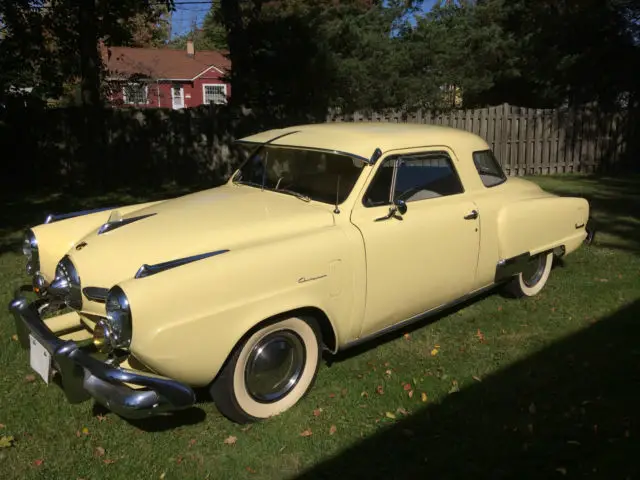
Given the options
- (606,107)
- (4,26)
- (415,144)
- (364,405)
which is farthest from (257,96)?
(364,405)

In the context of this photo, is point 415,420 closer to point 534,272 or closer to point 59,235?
point 534,272

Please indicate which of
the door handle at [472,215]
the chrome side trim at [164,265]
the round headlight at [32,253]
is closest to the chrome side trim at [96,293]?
the chrome side trim at [164,265]

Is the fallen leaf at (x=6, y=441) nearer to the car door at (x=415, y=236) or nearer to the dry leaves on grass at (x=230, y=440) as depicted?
the dry leaves on grass at (x=230, y=440)

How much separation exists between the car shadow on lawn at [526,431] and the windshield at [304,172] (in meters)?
1.53

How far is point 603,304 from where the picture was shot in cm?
527

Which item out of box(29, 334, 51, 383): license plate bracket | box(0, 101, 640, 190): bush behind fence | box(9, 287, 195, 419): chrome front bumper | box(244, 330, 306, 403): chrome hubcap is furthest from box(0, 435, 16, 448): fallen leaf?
box(0, 101, 640, 190): bush behind fence

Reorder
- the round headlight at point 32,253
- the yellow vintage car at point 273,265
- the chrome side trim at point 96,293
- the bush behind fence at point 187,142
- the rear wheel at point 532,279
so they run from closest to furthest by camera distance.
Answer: the yellow vintage car at point 273,265 → the chrome side trim at point 96,293 → the round headlight at point 32,253 → the rear wheel at point 532,279 → the bush behind fence at point 187,142

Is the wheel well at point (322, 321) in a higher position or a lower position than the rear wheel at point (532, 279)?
higher

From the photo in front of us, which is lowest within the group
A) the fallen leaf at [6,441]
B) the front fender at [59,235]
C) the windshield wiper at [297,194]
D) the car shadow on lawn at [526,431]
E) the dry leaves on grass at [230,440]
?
the car shadow on lawn at [526,431]

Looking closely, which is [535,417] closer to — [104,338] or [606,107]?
[104,338]

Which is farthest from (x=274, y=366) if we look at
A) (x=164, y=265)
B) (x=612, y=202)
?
(x=612, y=202)

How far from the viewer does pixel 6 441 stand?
10.6 ft

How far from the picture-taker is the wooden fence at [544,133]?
41.4ft

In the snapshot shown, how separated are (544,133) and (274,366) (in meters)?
11.3
